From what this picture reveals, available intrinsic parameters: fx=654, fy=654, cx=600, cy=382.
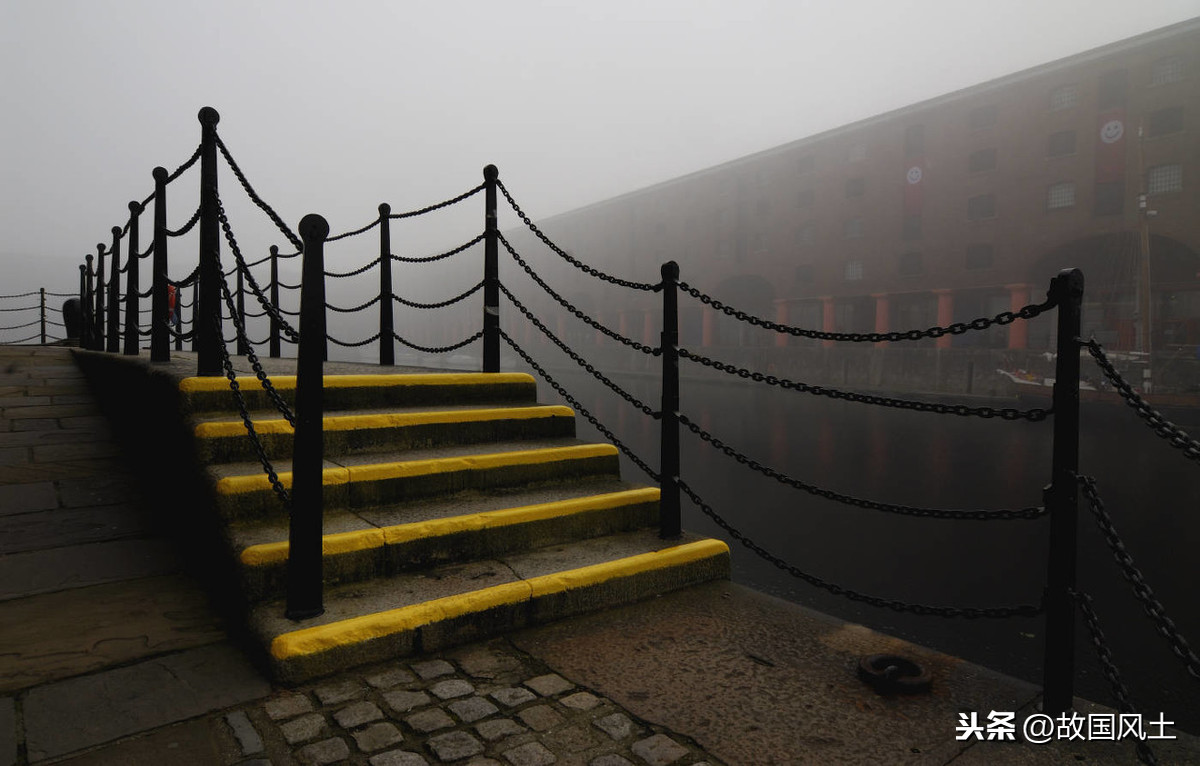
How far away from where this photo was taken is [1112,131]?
82.1ft

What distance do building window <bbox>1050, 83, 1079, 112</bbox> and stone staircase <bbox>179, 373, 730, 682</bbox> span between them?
30820mm

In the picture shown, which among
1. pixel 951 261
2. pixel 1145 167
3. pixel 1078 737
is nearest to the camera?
pixel 1078 737

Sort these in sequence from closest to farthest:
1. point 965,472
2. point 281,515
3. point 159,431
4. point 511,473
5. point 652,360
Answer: point 281,515, point 511,473, point 159,431, point 965,472, point 652,360

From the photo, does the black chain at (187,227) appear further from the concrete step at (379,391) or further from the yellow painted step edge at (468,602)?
the yellow painted step edge at (468,602)

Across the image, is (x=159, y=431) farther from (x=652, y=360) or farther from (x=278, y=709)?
(x=652, y=360)

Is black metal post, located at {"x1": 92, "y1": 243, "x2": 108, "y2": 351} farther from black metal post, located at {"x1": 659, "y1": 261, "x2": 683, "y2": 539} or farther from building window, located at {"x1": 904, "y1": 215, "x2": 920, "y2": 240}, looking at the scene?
building window, located at {"x1": 904, "y1": 215, "x2": 920, "y2": 240}

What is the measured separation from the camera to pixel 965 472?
43.9ft

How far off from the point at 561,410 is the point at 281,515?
2029 mm

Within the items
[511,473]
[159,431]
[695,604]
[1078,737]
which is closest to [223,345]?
[159,431]

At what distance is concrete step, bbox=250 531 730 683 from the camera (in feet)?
7.92

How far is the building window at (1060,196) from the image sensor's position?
2590 cm

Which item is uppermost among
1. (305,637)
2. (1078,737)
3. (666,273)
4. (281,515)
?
(666,273)

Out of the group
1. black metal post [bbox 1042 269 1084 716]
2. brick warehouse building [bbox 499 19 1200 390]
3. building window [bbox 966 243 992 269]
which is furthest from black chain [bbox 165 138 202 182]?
building window [bbox 966 243 992 269]

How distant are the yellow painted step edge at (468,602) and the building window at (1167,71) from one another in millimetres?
31243
